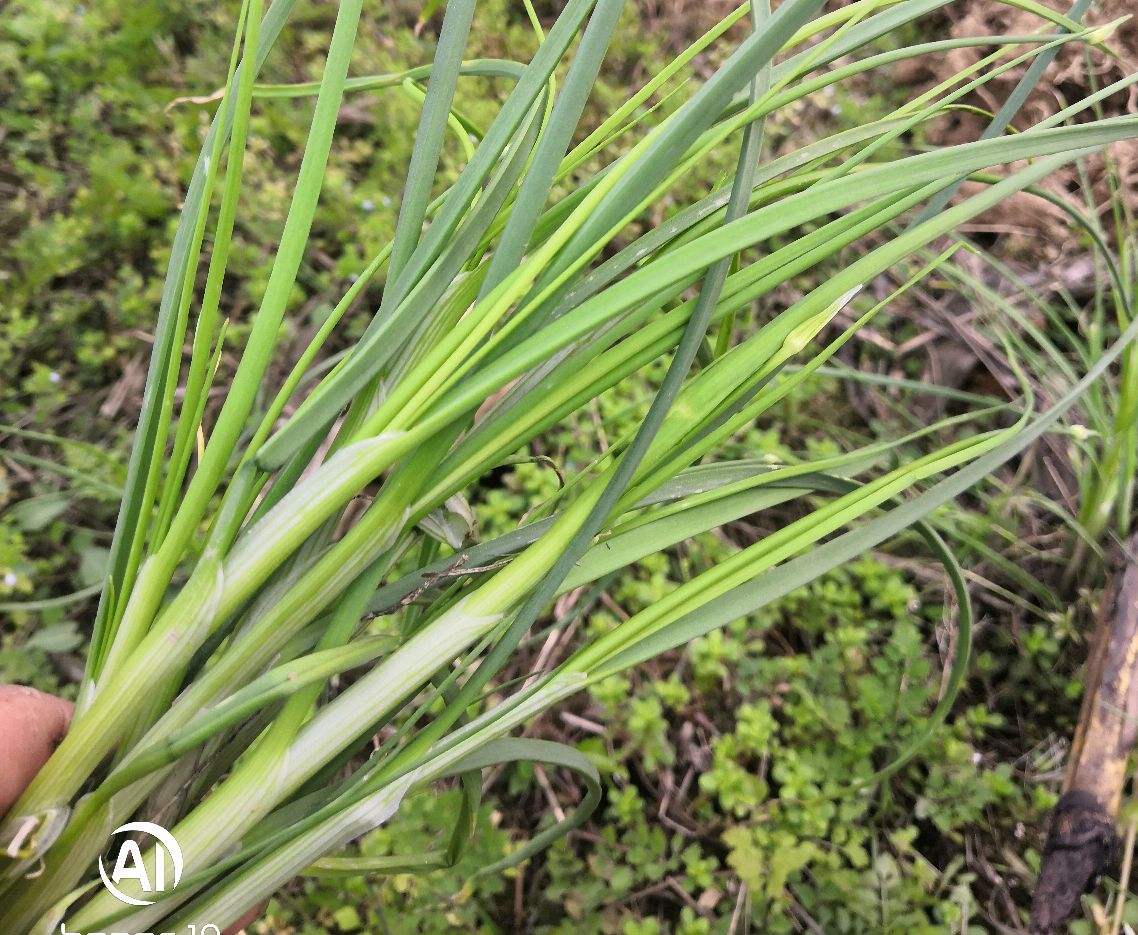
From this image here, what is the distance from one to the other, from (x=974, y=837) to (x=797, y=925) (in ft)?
1.06

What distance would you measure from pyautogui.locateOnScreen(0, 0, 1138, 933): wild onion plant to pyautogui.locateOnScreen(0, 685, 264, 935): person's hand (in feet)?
0.34

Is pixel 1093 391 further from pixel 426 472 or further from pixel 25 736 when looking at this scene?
pixel 25 736

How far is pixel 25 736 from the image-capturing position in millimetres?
650

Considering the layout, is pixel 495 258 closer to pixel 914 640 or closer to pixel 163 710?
pixel 163 710

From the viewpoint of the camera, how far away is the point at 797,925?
106 centimetres

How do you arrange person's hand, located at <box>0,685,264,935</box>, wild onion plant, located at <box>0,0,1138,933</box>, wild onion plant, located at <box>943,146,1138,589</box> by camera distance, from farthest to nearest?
wild onion plant, located at <box>943,146,1138,589</box>
person's hand, located at <box>0,685,264,935</box>
wild onion plant, located at <box>0,0,1138,933</box>

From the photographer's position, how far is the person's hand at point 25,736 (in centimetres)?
60

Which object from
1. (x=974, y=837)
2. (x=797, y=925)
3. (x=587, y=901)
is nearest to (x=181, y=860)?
(x=587, y=901)

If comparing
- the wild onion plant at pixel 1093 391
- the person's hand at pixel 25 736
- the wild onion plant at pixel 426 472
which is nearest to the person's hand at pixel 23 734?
the person's hand at pixel 25 736
